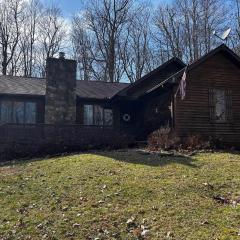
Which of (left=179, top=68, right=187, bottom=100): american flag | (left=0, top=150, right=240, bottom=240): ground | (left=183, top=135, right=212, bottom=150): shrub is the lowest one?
(left=0, top=150, right=240, bottom=240): ground

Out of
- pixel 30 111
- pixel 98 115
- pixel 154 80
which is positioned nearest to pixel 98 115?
pixel 98 115

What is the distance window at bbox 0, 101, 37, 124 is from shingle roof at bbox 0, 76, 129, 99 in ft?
2.33

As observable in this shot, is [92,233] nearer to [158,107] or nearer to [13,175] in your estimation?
[13,175]

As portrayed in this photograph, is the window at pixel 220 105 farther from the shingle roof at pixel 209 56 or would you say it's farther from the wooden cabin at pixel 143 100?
the shingle roof at pixel 209 56

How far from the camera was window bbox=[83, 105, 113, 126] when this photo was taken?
27.7m

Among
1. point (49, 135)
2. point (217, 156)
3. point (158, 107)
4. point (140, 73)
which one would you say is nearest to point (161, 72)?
point (158, 107)

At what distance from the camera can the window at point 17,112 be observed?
2603 centimetres

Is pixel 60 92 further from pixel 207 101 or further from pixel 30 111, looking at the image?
pixel 207 101

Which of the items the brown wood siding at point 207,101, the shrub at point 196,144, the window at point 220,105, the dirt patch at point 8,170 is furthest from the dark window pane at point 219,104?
the dirt patch at point 8,170

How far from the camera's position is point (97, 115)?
1099 inches

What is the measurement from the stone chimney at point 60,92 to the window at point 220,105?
24.8 feet

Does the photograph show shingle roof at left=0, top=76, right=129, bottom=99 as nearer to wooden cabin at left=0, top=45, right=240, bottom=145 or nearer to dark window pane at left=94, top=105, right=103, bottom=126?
wooden cabin at left=0, top=45, right=240, bottom=145

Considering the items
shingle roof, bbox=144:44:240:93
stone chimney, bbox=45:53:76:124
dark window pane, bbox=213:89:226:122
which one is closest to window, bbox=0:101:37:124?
stone chimney, bbox=45:53:76:124

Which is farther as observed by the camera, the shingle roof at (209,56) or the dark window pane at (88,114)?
the dark window pane at (88,114)
